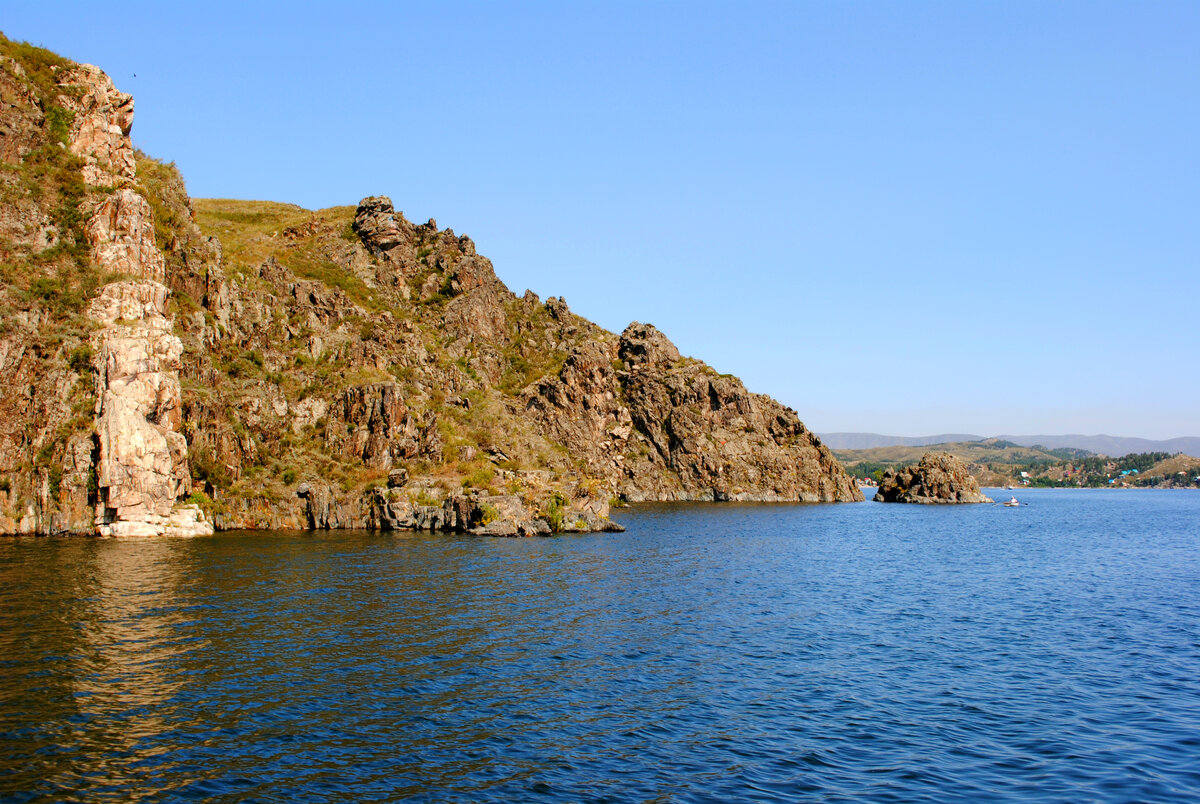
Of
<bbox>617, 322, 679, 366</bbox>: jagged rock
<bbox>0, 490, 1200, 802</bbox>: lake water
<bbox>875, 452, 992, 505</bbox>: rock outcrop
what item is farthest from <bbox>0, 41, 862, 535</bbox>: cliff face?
<bbox>875, 452, 992, 505</bbox>: rock outcrop

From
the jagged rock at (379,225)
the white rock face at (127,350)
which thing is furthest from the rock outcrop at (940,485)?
the white rock face at (127,350)

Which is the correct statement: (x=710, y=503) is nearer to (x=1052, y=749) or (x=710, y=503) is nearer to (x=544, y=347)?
(x=544, y=347)

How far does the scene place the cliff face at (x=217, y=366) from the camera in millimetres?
71312

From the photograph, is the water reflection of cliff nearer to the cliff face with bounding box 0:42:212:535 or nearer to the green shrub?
the cliff face with bounding box 0:42:212:535

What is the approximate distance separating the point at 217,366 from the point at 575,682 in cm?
8294

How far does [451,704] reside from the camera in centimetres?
2655

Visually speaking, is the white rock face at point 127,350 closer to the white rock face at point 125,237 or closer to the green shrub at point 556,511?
the white rock face at point 125,237

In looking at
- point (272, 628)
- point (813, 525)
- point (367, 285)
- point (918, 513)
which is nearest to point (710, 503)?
point (918, 513)

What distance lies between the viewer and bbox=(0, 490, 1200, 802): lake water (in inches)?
805

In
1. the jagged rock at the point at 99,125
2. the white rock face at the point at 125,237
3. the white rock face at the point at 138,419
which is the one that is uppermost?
the jagged rock at the point at 99,125

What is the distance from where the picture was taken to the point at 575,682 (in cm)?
2958

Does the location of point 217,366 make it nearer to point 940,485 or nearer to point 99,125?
point 99,125

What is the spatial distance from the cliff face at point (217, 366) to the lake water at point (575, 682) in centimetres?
1610

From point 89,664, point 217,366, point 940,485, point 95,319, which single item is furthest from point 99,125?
point 940,485
